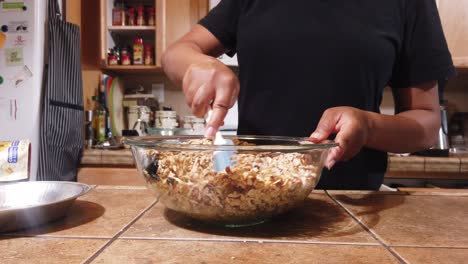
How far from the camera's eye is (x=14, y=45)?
1742mm

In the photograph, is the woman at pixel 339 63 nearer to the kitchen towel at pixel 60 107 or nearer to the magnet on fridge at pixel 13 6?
the kitchen towel at pixel 60 107

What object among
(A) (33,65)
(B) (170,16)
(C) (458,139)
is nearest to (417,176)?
(C) (458,139)

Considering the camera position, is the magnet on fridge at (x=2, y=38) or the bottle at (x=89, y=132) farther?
the bottle at (x=89, y=132)

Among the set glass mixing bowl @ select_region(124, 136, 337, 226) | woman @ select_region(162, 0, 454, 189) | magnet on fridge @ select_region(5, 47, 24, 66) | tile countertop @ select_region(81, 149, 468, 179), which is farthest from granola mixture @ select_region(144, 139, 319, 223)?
magnet on fridge @ select_region(5, 47, 24, 66)

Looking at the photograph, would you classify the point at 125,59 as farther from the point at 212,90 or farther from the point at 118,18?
the point at 212,90

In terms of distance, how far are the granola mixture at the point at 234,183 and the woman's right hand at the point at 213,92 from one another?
0.08 metres

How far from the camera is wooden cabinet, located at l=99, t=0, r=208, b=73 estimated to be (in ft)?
6.94

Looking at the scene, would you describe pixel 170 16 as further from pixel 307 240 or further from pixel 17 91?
pixel 307 240

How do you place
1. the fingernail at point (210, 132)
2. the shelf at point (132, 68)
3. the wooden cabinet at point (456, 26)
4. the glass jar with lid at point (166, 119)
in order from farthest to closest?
the glass jar with lid at point (166, 119)
the shelf at point (132, 68)
the wooden cabinet at point (456, 26)
the fingernail at point (210, 132)

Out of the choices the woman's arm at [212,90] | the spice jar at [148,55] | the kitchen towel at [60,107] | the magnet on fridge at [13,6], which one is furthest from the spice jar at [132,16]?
the woman's arm at [212,90]

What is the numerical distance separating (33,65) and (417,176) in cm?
181

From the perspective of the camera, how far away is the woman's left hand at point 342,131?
562mm

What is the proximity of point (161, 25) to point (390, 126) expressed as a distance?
5.35 feet

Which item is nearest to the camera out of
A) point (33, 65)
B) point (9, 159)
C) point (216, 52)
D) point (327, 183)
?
point (327, 183)
